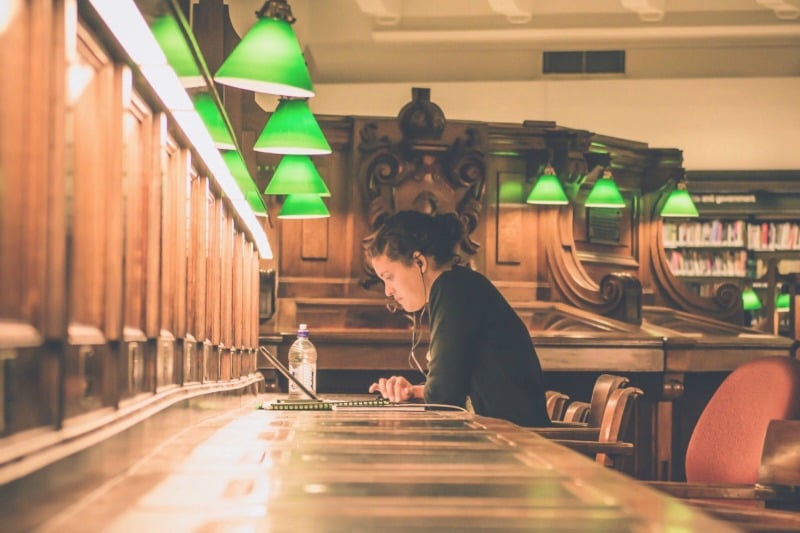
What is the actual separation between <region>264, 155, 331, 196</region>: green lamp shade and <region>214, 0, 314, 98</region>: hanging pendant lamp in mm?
1579

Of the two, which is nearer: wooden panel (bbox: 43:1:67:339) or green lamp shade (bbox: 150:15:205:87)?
wooden panel (bbox: 43:1:67:339)

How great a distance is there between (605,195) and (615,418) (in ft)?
A: 15.9

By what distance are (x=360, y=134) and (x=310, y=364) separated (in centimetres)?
265

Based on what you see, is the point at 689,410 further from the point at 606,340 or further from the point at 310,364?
the point at 310,364

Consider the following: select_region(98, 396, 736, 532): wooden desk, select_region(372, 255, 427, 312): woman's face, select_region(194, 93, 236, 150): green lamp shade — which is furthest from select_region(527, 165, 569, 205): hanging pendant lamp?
select_region(98, 396, 736, 532): wooden desk

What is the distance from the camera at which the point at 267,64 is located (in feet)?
10.2

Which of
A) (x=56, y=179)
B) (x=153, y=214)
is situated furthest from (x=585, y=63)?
(x=56, y=179)

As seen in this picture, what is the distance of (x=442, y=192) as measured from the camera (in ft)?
24.9

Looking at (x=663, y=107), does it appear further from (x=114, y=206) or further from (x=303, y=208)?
(x=114, y=206)

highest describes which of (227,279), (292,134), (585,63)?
(585,63)

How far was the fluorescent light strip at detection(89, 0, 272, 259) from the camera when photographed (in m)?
1.55

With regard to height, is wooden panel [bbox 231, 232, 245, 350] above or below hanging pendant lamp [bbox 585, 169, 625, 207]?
below

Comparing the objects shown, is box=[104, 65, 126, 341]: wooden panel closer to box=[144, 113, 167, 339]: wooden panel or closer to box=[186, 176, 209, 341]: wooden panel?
box=[144, 113, 167, 339]: wooden panel

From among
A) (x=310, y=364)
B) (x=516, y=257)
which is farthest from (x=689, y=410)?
(x=310, y=364)
